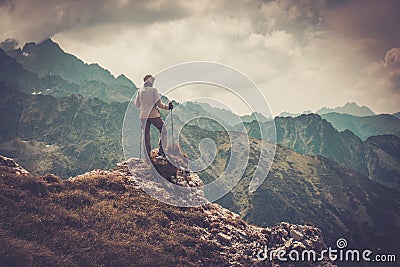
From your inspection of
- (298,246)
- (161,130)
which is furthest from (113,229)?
(298,246)

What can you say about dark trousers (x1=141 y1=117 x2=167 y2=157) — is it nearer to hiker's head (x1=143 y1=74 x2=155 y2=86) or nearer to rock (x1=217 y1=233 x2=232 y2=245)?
hiker's head (x1=143 y1=74 x2=155 y2=86)

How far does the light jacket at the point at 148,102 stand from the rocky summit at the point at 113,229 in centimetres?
505

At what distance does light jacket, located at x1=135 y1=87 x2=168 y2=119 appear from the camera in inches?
856

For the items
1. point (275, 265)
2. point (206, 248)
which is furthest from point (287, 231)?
point (206, 248)

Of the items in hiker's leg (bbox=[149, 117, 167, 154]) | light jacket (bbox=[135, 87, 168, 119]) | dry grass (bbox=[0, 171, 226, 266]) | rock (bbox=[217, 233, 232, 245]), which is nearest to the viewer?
dry grass (bbox=[0, 171, 226, 266])

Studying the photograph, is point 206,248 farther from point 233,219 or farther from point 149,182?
point 149,182

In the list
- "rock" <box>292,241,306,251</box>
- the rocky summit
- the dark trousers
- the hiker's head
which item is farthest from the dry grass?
the hiker's head

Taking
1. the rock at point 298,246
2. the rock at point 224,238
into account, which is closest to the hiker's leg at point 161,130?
the rock at point 224,238

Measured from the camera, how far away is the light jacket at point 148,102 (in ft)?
71.3

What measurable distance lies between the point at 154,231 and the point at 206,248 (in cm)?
353

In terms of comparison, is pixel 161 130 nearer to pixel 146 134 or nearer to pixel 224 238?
pixel 146 134

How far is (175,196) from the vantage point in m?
22.4

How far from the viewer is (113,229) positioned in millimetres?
18047

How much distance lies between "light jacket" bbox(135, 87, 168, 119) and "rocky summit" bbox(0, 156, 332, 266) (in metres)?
5.05
